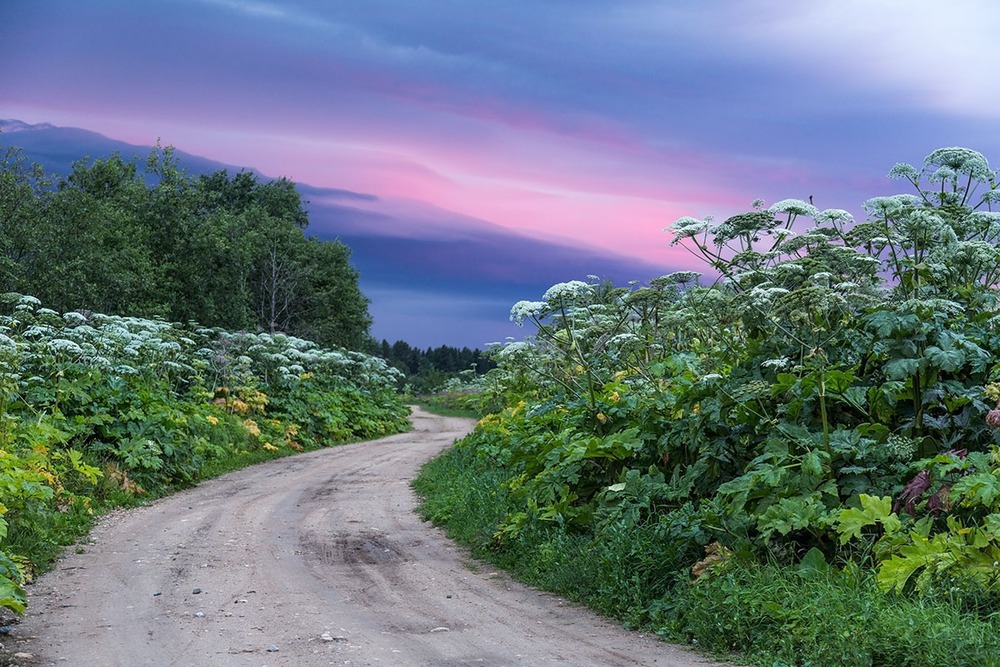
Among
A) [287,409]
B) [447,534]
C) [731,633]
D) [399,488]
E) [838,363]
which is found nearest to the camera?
[731,633]

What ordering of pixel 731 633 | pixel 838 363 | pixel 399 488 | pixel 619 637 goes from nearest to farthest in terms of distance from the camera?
pixel 731 633 → pixel 619 637 → pixel 838 363 → pixel 399 488

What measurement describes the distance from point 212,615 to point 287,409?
1712cm

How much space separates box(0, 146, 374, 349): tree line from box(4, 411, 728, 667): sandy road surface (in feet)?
53.2

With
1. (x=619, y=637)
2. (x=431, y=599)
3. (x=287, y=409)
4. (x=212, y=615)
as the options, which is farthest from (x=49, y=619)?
(x=287, y=409)

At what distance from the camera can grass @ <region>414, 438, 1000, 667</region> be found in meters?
5.07

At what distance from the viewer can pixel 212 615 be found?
7.05 meters

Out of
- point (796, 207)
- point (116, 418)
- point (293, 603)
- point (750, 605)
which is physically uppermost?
point (796, 207)

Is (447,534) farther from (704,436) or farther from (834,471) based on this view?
(834,471)

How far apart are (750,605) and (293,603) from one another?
3.81 m

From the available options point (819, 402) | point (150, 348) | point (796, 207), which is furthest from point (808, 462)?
point (150, 348)

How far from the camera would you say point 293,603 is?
7488 millimetres

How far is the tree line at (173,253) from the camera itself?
25.7 metres

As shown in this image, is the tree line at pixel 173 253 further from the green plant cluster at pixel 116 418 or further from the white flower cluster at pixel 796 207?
the white flower cluster at pixel 796 207

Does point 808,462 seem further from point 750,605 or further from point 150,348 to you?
point 150,348
